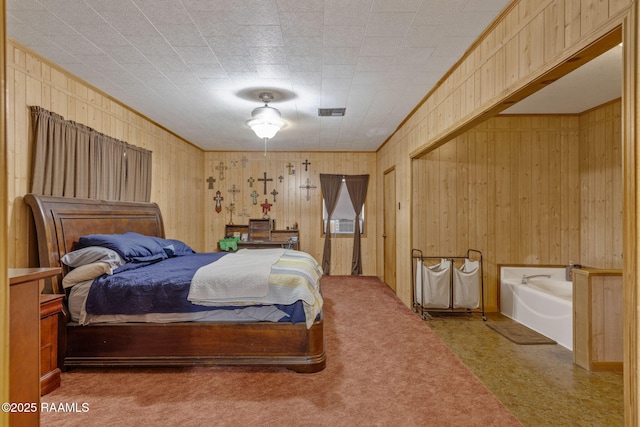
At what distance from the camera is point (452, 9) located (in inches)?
88.8

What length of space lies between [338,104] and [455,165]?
197 cm

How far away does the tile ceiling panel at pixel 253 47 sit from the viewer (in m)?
2.25

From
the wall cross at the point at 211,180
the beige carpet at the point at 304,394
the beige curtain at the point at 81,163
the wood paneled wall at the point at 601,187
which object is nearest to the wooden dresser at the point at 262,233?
the wall cross at the point at 211,180

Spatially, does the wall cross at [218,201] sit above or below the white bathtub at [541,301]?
above

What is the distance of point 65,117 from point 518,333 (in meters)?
5.24

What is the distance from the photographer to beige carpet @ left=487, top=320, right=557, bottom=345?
3.55 meters

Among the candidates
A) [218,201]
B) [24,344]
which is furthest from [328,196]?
[24,344]

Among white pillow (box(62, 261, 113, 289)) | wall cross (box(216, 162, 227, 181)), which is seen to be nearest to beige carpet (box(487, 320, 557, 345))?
white pillow (box(62, 261, 113, 289))

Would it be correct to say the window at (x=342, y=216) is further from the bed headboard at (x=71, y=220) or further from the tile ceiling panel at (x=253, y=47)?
the bed headboard at (x=71, y=220)

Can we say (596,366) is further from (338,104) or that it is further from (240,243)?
(240,243)

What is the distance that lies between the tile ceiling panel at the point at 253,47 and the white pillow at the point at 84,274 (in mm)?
1800

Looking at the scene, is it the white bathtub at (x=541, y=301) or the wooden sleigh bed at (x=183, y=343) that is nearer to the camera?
the wooden sleigh bed at (x=183, y=343)

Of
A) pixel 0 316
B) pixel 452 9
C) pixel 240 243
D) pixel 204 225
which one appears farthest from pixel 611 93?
pixel 204 225

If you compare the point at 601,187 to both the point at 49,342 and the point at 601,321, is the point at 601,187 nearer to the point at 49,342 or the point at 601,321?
the point at 601,321
